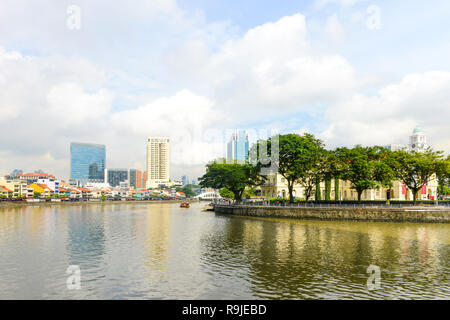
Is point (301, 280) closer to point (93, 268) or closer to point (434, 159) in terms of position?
point (93, 268)

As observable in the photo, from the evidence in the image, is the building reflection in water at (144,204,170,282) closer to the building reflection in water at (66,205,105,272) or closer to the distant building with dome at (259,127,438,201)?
the building reflection in water at (66,205,105,272)

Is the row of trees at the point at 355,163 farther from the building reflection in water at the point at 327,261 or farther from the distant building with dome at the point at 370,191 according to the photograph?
the building reflection in water at the point at 327,261

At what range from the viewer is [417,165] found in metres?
74.2

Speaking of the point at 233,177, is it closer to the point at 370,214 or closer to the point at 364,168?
the point at 364,168

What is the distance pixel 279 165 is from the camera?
8419 centimetres

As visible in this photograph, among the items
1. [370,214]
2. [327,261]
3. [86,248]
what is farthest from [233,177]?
[327,261]

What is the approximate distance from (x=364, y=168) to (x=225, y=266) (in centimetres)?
5370

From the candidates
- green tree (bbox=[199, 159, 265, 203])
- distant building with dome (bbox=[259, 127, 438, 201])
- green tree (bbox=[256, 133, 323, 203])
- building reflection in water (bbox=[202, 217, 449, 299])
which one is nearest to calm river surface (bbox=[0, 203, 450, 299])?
building reflection in water (bbox=[202, 217, 449, 299])

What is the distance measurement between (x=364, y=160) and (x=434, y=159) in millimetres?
17596

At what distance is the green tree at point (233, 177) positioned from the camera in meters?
96.8

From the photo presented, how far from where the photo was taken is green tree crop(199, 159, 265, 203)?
96.8m

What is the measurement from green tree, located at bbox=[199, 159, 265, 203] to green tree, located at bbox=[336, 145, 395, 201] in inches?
875

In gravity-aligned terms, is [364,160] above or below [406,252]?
above
